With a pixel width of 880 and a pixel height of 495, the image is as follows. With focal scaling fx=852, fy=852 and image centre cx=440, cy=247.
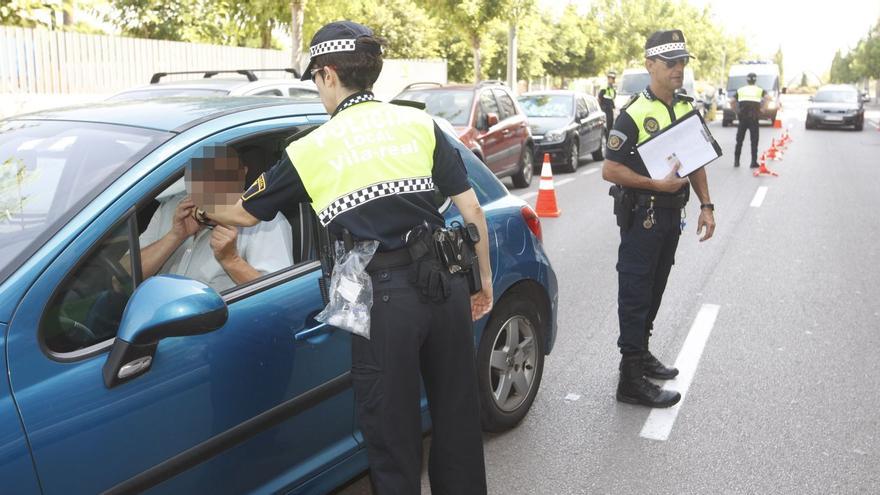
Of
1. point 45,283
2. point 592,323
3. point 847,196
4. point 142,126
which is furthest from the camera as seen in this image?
point 847,196

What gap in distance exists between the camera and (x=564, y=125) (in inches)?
598

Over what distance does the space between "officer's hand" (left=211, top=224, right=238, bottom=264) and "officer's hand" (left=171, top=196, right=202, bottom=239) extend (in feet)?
0.33

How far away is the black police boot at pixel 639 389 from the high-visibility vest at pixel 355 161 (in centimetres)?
238

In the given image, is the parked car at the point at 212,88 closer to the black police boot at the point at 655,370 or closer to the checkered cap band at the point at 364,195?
the black police boot at the point at 655,370

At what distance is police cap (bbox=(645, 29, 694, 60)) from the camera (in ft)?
13.8

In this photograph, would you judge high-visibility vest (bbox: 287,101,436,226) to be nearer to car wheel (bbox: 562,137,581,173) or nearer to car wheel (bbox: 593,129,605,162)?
car wheel (bbox: 562,137,581,173)

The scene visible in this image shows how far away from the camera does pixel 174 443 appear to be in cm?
234

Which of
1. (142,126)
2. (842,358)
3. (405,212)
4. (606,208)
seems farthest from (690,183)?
(606,208)

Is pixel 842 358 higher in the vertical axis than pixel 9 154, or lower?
lower

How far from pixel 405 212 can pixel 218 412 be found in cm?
79

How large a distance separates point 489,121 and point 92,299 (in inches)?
393

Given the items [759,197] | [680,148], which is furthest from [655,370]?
[759,197]

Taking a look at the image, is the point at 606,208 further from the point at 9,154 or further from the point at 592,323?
the point at 9,154

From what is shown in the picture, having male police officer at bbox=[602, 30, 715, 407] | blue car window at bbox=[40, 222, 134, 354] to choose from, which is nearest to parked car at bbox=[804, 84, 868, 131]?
male police officer at bbox=[602, 30, 715, 407]
